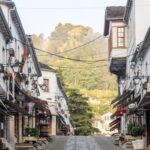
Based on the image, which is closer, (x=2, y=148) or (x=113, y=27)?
(x=2, y=148)

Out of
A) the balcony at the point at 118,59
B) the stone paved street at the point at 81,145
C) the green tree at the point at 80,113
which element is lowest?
the stone paved street at the point at 81,145

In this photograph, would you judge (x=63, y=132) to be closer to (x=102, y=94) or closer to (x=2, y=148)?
(x=2, y=148)

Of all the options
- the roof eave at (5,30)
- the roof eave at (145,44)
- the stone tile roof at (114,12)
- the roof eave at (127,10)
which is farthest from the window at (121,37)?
the roof eave at (5,30)

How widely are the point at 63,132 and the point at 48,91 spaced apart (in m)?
12.5

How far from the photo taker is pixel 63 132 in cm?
8769

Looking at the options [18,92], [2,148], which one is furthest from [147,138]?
[2,148]

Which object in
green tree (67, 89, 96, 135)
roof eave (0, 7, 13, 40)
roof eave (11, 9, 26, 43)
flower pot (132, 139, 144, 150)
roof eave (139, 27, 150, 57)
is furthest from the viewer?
green tree (67, 89, 96, 135)

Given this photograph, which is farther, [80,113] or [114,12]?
[80,113]

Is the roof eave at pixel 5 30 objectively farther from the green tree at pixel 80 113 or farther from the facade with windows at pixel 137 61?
the green tree at pixel 80 113

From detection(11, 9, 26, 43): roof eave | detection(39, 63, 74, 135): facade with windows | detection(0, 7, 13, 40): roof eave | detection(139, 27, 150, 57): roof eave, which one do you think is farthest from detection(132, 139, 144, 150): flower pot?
detection(39, 63, 74, 135): facade with windows

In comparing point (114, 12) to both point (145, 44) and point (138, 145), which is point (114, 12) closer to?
point (145, 44)

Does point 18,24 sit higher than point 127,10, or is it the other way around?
point 127,10

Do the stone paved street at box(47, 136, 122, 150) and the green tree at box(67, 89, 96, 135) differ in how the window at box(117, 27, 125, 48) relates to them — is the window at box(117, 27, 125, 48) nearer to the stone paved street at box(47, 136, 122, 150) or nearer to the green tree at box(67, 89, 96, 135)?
the stone paved street at box(47, 136, 122, 150)

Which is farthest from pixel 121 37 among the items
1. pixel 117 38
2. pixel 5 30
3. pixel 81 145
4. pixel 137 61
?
pixel 5 30
